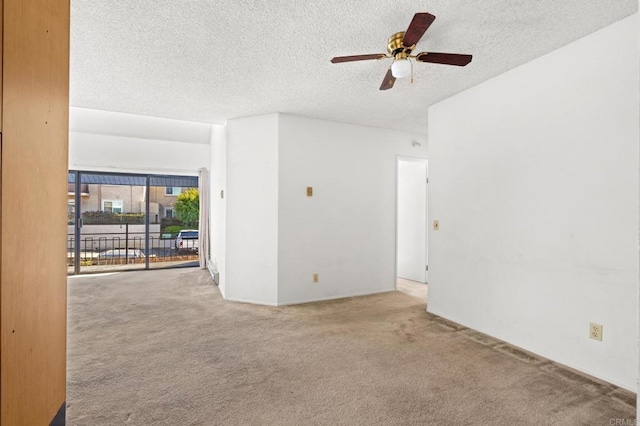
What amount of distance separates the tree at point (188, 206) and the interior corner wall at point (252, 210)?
3186 millimetres

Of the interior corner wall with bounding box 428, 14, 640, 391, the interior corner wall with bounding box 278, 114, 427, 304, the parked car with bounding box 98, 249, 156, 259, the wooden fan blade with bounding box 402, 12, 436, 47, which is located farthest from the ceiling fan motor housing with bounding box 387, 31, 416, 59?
the parked car with bounding box 98, 249, 156, 259

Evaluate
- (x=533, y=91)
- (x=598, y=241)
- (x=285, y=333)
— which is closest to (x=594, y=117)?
(x=533, y=91)

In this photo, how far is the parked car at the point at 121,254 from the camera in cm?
677

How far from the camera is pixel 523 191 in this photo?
284 cm

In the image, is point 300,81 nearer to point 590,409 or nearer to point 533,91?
point 533,91

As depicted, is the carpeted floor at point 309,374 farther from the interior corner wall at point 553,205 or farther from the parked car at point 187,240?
the parked car at point 187,240

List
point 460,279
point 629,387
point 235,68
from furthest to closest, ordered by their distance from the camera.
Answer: point 460,279
point 235,68
point 629,387

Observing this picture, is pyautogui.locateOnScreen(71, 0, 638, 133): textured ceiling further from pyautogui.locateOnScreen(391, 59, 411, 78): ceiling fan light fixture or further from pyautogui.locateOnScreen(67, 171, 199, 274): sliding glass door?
pyautogui.locateOnScreen(67, 171, 199, 274): sliding glass door

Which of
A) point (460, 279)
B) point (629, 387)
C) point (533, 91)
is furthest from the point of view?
point (460, 279)

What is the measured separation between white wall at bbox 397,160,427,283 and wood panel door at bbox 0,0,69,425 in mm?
5132

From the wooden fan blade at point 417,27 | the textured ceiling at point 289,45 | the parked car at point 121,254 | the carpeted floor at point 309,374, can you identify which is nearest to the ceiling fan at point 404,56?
the wooden fan blade at point 417,27

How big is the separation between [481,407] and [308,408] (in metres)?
1.10

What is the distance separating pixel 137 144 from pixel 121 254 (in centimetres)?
250

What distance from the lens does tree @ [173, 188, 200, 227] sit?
7184 millimetres
